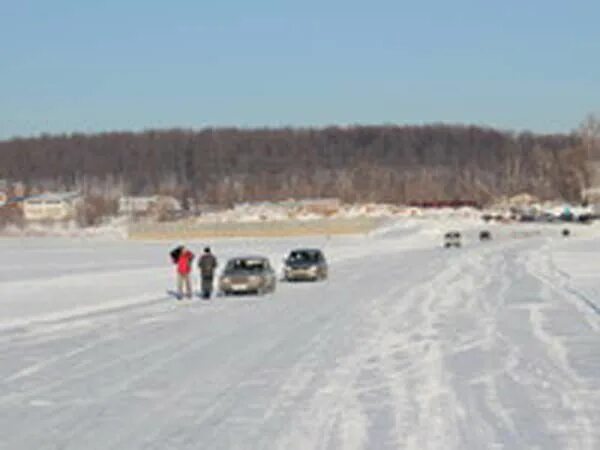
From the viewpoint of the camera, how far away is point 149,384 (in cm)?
1559

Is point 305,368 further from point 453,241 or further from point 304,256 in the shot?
point 453,241

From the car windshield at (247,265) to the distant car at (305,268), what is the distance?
6.43m

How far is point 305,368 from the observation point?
17.1 meters

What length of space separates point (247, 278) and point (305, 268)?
26.2 feet

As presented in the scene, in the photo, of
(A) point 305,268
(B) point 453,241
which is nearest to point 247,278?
(A) point 305,268

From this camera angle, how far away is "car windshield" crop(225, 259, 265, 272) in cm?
3697

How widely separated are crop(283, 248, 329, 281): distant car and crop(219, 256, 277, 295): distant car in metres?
6.44

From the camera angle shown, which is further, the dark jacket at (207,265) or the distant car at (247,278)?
the distant car at (247,278)

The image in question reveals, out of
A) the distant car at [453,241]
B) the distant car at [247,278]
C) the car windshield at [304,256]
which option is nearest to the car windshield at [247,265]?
the distant car at [247,278]

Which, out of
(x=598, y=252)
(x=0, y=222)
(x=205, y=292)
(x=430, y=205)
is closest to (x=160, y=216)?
(x=0, y=222)

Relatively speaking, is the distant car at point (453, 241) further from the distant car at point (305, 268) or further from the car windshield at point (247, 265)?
the car windshield at point (247, 265)

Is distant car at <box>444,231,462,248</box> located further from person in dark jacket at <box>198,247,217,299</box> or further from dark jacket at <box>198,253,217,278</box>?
dark jacket at <box>198,253,217,278</box>

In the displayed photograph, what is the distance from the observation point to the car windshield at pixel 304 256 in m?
44.8

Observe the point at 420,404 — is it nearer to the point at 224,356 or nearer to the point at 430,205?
the point at 224,356
